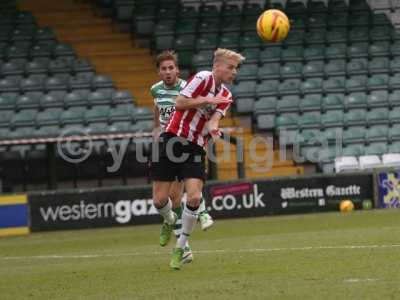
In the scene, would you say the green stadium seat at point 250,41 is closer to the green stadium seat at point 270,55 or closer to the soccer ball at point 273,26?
the green stadium seat at point 270,55

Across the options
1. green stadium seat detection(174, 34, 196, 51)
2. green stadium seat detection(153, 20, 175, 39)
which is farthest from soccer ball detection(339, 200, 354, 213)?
green stadium seat detection(153, 20, 175, 39)

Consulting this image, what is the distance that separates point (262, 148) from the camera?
2544cm

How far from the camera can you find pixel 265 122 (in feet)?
84.2

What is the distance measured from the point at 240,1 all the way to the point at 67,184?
8.53 metres

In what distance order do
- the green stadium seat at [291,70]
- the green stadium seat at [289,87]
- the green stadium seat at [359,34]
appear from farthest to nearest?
the green stadium seat at [359,34]
the green stadium seat at [291,70]
the green stadium seat at [289,87]

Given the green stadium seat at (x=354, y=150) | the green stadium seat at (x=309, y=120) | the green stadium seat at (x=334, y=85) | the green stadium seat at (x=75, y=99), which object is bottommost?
the green stadium seat at (x=354, y=150)

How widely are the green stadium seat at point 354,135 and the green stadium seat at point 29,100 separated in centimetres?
744

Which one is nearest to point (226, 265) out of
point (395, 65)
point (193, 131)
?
point (193, 131)

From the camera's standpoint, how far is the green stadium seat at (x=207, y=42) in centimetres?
2758

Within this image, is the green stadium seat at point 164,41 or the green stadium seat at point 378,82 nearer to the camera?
the green stadium seat at point 378,82

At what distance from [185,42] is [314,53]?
3.40 metres

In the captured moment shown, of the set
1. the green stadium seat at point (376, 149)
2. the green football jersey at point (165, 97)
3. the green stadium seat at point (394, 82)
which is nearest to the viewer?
the green football jersey at point (165, 97)

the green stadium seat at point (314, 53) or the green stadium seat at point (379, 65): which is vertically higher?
the green stadium seat at point (314, 53)

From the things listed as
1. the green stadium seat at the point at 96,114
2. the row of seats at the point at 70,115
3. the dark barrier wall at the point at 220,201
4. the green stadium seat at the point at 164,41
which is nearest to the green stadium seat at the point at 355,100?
the dark barrier wall at the point at 220,201
